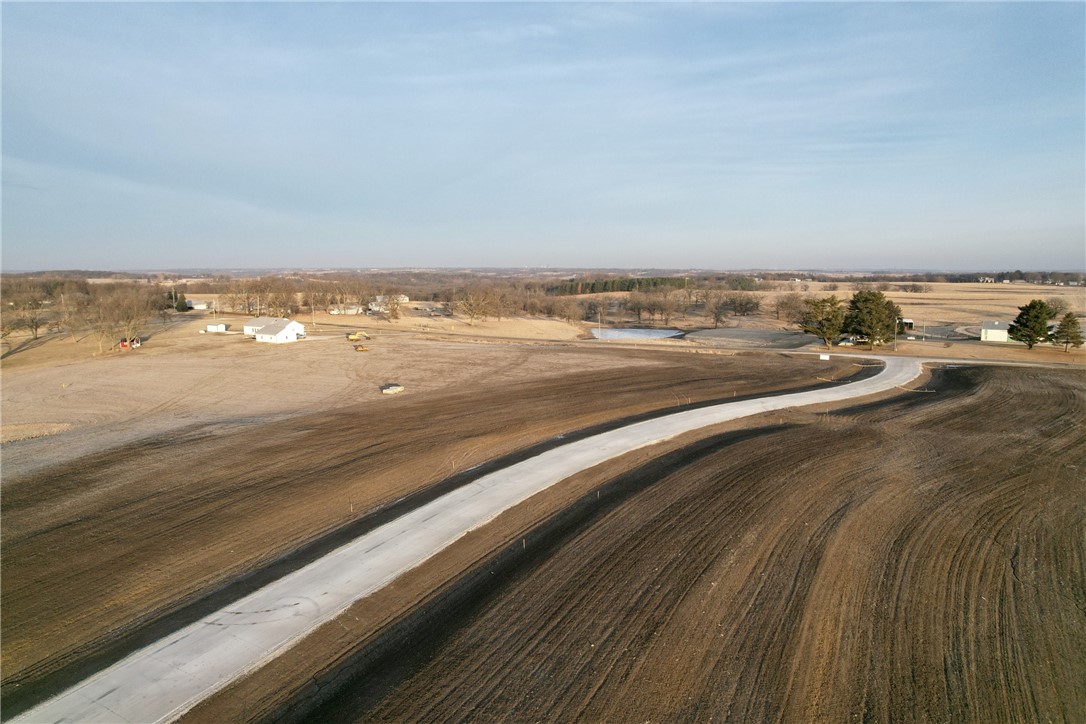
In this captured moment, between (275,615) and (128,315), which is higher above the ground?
(128,315)

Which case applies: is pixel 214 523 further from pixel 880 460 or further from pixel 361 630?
pixel 880 460

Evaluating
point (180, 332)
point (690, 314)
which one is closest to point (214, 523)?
point (180, 332)

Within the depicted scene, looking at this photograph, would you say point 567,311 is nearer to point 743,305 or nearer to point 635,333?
point 635,333

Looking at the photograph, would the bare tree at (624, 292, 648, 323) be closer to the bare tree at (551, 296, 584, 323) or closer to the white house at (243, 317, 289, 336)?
the bare tree at (551, 296, 584, 323)

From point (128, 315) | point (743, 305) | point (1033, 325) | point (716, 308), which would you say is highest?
point (743, 305)

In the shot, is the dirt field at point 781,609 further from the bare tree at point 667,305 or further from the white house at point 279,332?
the bare tree at point 667,305

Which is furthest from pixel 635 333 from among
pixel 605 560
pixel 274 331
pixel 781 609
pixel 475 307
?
pixel 781 609

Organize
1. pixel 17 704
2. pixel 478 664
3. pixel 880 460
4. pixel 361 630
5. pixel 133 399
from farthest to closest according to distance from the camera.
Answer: pixel 133 399
pixel 880 460
pixel 361 630
pixel 478 664
pixel 17 704
